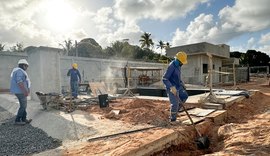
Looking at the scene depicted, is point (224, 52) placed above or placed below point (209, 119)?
above

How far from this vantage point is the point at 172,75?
17.3 ft

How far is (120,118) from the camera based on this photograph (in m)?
5.80

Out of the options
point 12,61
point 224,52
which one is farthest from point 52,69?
point 224,52

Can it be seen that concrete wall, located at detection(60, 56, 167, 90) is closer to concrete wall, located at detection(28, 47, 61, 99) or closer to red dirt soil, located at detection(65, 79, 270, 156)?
concrete wall, located at detection(28, 47, 61, 99)

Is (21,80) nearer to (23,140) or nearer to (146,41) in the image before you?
(23,140)

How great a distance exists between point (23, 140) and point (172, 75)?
3.49 metres

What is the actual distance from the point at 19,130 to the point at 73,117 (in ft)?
4.26

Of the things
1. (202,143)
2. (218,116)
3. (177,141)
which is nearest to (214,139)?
(202,143)

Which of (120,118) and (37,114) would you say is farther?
(37,114)

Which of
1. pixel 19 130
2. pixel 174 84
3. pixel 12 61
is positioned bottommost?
pixel 19 130

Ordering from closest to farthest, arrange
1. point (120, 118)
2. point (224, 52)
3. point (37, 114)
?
point (120, 118) < point (37, 114) < point (224, 52)

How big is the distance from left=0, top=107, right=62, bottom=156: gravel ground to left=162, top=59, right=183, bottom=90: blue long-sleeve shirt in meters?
2.58

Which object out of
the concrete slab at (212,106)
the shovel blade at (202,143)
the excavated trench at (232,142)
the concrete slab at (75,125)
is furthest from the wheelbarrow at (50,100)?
the shovel blade at (202,143)

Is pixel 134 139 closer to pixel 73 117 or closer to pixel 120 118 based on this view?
pixel 120 118
